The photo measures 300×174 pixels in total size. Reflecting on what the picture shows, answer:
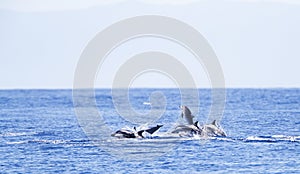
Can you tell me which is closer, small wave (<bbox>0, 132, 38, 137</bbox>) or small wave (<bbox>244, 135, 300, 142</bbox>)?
small wave (<bbox>244, 135, 300, 142</bbox>)

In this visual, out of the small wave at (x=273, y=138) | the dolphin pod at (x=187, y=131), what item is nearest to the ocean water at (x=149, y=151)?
the small wave at (x=273, y=138)

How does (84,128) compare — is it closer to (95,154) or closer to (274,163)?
(95,154)

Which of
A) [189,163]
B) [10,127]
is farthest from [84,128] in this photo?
[189,163]

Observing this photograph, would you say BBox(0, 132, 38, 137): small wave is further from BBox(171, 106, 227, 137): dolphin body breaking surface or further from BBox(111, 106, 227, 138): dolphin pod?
BBox(171, 106, 227, 137): dolphin body breaking surface

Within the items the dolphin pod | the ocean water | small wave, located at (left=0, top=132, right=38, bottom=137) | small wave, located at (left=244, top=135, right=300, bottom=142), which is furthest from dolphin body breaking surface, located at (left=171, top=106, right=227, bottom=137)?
small wave, located at (left=0, top=132, right=38, bottom=137)

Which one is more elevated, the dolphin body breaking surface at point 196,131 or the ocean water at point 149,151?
the dolphin body breaking surface at point 196,131

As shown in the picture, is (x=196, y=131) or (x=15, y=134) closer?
(x=196, y=131)

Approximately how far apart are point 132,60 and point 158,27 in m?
4.26

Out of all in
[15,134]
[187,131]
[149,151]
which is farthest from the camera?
[15,134]

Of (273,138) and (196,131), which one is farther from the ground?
(196,131)

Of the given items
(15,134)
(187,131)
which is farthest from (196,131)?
(15,134)

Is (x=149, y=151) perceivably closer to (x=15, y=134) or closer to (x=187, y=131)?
(x=187, y=131)

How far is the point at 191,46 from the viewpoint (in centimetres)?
8012

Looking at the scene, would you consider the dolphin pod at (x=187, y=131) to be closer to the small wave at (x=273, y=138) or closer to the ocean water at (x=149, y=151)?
the ocean water at (x=149, y=151)
